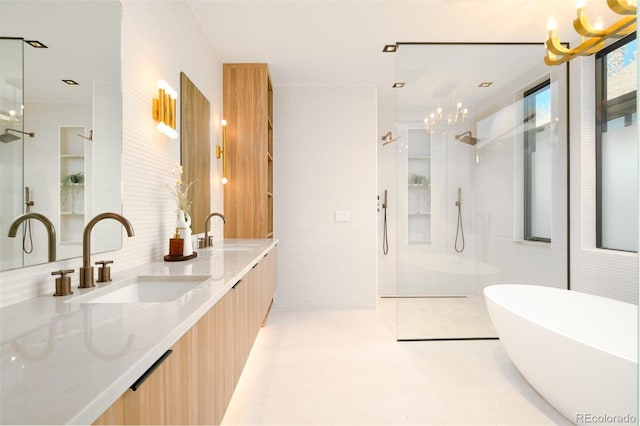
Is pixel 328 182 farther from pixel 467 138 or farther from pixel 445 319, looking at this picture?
pixel 445 319

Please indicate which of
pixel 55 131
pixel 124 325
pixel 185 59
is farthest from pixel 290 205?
pixel 124 325

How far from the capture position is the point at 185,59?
8.27 ft


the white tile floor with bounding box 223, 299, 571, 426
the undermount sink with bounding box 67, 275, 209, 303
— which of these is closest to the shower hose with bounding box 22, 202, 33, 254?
the undermount sink with bounding box 67, 275, 209, 303

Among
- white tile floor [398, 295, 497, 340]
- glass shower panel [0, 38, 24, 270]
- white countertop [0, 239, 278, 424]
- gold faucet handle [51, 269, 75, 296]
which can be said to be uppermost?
glass shower panel [0, 38, 24, 270]

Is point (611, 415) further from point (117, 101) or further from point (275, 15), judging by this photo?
point (275, 15)

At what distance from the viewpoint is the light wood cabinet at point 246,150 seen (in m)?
3.55

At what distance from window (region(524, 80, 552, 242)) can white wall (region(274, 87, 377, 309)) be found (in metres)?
1.59

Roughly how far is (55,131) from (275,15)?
2002 millimetres

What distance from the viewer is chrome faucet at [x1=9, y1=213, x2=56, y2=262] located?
3.40 feet

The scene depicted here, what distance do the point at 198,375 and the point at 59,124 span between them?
0.93 meters

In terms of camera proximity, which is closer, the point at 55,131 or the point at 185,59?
the point at 55,131

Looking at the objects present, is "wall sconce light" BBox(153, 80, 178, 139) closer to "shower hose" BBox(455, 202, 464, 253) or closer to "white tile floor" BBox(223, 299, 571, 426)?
"white tile floor" BBox(223, 299, 571, 426)

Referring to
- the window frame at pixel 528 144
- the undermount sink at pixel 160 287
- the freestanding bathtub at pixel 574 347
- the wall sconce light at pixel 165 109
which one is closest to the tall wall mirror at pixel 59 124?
the undermount sink at pixel 160 287

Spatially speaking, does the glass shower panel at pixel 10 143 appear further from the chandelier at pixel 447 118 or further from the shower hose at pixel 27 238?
A: the chandelier at pixel 447 118
